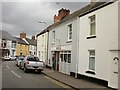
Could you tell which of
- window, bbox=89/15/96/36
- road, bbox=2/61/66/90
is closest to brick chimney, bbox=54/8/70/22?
road, bbox=2/61/66/90

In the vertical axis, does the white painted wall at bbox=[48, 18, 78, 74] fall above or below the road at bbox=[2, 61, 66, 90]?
above

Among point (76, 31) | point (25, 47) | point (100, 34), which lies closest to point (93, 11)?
point (100, 34)

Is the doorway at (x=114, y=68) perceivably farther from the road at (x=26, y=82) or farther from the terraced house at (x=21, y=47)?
the terraced house at (x=21, y=47)

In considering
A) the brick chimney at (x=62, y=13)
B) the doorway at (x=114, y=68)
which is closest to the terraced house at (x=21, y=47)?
the brick chimney at (x=62, y=13)

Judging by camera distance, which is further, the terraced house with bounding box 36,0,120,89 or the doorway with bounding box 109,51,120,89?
the terraced house with bounding box 36,0,120,89

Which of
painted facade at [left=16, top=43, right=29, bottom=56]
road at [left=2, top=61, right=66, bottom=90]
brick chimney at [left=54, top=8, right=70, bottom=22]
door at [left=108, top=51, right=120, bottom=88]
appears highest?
brick chimney at [left=54, top=8, right=70, bottom=22]

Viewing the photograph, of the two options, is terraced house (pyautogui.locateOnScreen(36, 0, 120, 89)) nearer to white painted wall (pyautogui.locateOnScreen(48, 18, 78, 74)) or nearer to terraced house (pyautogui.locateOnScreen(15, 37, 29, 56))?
white painted wall (pyautogui.locateOnScreen(48, 18, 78, 74))

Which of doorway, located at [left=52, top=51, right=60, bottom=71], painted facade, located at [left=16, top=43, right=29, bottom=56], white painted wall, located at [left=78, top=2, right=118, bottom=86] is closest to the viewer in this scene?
white painted wall, located at [left=78, top=2, right=118, bottom=86]

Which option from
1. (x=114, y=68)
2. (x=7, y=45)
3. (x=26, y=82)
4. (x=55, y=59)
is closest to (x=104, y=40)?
(x=114, y=68)

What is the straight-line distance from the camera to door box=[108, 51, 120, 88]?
13500 mm

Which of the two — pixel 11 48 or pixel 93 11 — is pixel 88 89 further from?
pixel 11 48

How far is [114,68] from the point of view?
13727 mm

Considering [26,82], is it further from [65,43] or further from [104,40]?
[65,43]

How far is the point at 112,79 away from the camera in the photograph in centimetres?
1368
